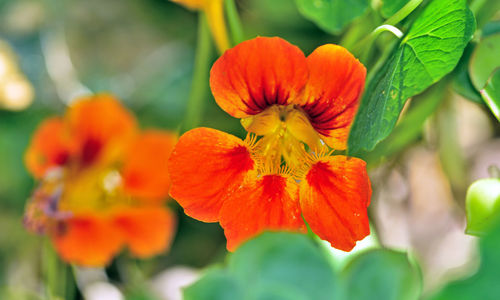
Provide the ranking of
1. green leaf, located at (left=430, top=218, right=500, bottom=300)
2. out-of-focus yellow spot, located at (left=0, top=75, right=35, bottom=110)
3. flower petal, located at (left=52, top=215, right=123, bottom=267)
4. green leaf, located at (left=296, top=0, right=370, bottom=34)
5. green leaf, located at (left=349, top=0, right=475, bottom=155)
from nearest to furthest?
green leaf, located at (left=430, top=218, right=500, bottom=300) < green leaf, located at (left=349, top=0, right=475, bottom=155) < green leaf, located at (left=296, top=0, right=370, bottom=34) < flower petal, located at (left=52, top=215, right=123, bottom=267) < out-of-focus yellow spot, located at (left=0, top=75, right=35, bottom=110)

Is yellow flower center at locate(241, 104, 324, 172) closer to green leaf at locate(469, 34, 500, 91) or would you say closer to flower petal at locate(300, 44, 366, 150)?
flower petal at locate(300, 44, 366, 150)

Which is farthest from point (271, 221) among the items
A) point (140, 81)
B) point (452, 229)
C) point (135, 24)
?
point (135, 24)

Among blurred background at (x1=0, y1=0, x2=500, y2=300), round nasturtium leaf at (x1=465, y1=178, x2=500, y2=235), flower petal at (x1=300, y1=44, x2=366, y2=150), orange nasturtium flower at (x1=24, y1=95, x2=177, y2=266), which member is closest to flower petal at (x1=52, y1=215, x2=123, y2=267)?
orange nasturtium flower at (x1=24, y1=95, x2=177, y2=266)

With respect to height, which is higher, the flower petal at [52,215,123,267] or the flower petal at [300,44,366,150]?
the flower petal at [300,44,366,150]

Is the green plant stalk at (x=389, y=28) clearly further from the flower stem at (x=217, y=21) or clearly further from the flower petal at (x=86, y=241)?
the flower petal at (x=86, y=241)

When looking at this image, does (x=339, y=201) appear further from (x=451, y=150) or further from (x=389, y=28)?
(x=451, y=150)

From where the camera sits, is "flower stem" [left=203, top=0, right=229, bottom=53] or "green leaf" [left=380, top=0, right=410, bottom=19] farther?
"flower stem" [left=203, top=0, right=229, bottom=53]

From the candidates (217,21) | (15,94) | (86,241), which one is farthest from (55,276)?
(217,21)
